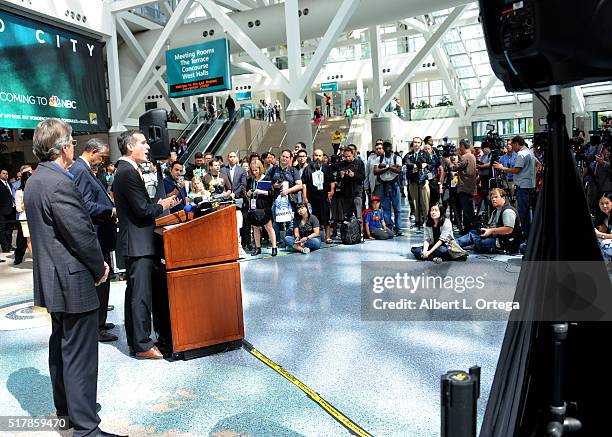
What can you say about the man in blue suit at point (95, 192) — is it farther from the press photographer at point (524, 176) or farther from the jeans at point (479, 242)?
the press photographer at point (524, 176)

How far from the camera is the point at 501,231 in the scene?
7.42 metres

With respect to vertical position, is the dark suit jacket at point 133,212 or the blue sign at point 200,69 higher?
the blue sign at point 200,69

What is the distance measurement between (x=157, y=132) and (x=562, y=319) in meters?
4.14

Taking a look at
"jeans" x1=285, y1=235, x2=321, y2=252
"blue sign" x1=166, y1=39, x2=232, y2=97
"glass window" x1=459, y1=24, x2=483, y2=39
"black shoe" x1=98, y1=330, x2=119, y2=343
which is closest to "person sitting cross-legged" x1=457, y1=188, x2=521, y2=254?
"jeans" x1=285, y1=235, x2=321, y2=252

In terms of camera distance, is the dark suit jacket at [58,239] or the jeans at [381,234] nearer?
the dark suit jacket at [58,239]

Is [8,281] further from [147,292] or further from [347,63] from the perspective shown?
[347,63]

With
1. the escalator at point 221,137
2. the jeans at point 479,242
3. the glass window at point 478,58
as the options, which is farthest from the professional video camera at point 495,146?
the glass window at point 478,58

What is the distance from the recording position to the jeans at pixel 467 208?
8834mm

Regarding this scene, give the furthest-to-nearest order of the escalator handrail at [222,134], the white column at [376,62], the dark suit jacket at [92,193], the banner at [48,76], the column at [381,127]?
1. the white column at [376,62]
2. the escalator handrail at [222,134]
3. the column at [381,127]
4. the banner at [48,76]
5. the dark suit jacket at [92,193]

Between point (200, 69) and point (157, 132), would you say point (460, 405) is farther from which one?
point (200, 69)

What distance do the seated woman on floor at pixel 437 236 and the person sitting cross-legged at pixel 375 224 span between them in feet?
7.05

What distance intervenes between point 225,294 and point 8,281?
5.33 m

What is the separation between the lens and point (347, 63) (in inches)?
1369

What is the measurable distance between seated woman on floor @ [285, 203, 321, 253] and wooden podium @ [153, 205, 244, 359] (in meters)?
4.37
